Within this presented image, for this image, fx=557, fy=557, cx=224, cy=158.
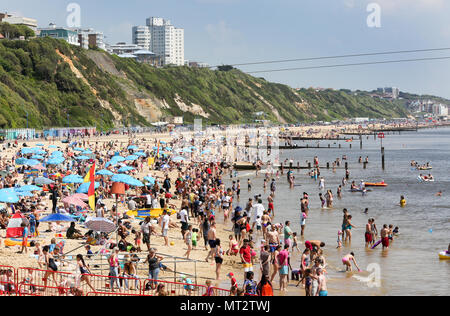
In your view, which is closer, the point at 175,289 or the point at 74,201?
the point at 175,289

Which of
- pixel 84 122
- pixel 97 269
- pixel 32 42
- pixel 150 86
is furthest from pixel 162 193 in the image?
pixel 150 86

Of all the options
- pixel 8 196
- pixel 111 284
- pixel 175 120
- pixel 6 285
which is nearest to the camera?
pixel 6 285

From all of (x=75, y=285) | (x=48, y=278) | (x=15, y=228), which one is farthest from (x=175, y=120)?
(x=75, y=285)

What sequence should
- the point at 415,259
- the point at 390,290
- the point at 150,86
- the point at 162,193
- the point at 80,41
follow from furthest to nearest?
the point at 80,41 → the point at 150,86 → the point at 162,193 → the point at 415,259 → the point at 390,290

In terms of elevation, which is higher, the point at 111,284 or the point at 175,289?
the point at 111,284

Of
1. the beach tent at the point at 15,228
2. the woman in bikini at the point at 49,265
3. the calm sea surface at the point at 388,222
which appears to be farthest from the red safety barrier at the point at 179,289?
the beach tent at the point at 15,228

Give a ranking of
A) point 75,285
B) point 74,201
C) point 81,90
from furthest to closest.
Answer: point 81,90 → point 74,201 → point 75,285

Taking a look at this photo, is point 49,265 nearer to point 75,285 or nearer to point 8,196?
point 75,285

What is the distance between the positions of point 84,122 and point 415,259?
269 feet

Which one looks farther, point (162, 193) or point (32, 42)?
point (32, 42)

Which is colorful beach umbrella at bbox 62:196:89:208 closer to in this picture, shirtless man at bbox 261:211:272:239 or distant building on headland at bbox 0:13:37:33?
shirtless man at bbox 261:211:272:239

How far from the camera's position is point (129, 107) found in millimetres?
118125

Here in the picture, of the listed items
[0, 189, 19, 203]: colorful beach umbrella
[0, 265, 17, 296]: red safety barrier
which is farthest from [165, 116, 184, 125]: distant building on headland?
[0, 265, 17, 296]: red safety barrier
